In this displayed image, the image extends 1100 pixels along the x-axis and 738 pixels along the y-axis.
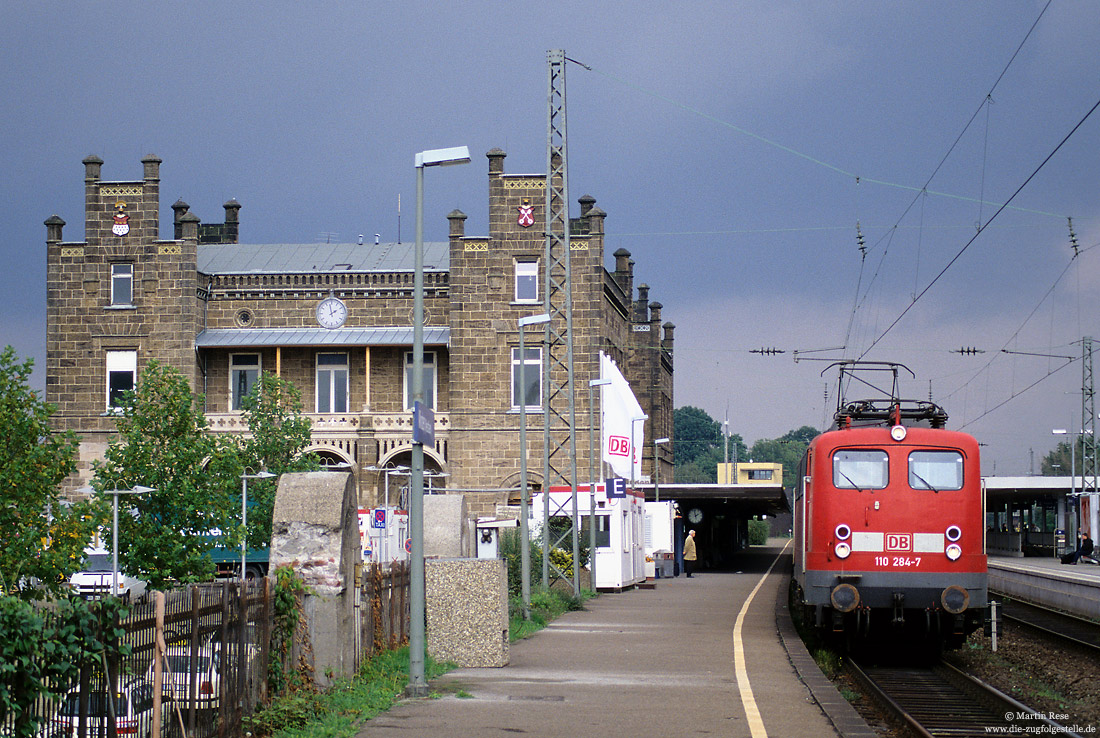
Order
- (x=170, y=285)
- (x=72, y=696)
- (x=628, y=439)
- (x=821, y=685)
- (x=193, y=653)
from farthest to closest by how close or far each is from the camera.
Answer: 1. (x=170, y=285)
2. (x=628, y=439)
3. (x=821, y=685)
4. (x=193, y=653)
5. (x=72, y=696)

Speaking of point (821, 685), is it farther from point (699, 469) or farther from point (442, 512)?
point (699, 469)

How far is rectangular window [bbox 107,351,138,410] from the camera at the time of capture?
4781 cm

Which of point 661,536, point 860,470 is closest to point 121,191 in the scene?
point 661,536

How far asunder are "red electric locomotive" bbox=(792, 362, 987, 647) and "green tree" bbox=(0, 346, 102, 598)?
1202cm

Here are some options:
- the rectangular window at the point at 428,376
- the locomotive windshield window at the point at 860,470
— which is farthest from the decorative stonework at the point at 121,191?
the locomotive windshield window at the point at 860,470

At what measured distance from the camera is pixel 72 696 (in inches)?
284

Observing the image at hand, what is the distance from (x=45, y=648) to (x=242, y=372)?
141 ft

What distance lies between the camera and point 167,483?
3262cm

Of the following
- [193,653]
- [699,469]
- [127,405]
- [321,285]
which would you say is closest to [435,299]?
[321,285]

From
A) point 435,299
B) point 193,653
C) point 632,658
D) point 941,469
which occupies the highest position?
point 435,299

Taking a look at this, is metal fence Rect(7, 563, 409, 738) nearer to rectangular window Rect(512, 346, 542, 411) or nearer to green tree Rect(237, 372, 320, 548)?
green tree Rect(237, 372, 320, 548)

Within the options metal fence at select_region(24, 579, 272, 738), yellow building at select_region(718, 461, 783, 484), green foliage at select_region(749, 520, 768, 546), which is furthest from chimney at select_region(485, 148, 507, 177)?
yellow building at select_region(718, 461, 783, 484)

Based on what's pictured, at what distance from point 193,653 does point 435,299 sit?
39.5 m

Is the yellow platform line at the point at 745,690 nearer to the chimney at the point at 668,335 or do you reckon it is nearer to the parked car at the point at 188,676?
the parked car at the point at 188,676
